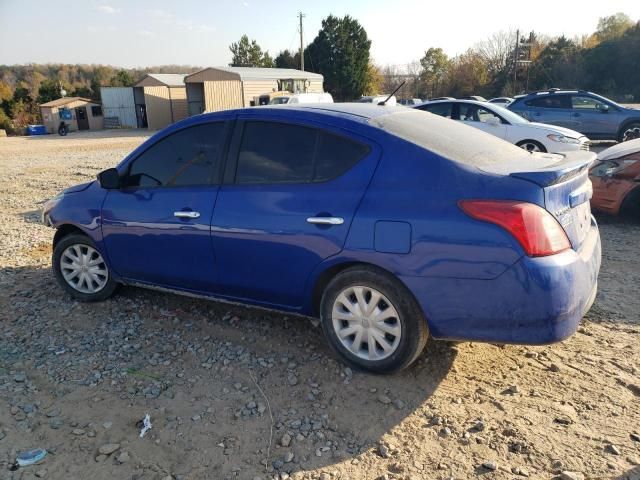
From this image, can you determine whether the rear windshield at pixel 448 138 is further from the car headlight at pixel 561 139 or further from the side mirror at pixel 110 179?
the car headlight at pixel 561 139

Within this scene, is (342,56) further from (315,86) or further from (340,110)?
(340,110)

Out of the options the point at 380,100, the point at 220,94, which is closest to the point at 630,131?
the point at 380,100

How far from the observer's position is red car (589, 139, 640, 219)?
6473mm

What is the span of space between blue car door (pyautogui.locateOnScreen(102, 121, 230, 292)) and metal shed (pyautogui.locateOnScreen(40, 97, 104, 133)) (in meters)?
37.1

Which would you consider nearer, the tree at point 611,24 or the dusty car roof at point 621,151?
the dusty car roof at point 621,151

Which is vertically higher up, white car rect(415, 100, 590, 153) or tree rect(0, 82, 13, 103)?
tree rect(0, 82, 13, 103)

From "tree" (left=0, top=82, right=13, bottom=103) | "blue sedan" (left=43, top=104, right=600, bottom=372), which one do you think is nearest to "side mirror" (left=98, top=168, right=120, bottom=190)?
"blue sedan" (left=43, top=104, right=600, bottom=372)

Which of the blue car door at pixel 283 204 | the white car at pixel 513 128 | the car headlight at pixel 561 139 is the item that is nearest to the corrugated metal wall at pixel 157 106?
the white car at pixel 513 128

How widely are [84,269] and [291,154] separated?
2422 millimetres

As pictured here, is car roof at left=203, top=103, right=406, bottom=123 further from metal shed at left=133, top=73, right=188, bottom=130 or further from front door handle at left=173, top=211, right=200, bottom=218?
metal shed at left=133, top=73, right=188, bottom=130

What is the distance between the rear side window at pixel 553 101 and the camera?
14820 millimetres

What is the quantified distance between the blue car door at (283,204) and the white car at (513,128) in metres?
6.96

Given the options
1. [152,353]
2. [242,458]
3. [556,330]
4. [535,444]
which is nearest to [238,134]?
[152,353]

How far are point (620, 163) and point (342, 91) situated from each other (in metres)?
47.0
